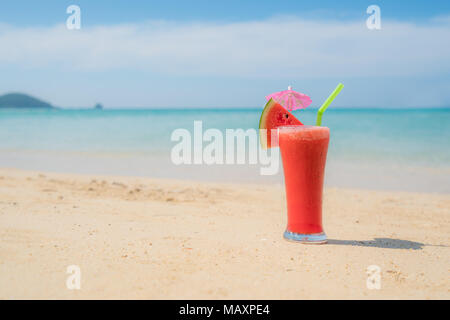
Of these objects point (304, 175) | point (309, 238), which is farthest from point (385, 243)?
point (304, 175)

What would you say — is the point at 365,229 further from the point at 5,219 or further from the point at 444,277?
the point at 5,219

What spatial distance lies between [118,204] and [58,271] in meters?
1.94

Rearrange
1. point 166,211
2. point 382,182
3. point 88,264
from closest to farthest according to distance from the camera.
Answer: point 88,264
point 166,211
point 382,182

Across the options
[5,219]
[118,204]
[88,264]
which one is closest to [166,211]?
[118,204]

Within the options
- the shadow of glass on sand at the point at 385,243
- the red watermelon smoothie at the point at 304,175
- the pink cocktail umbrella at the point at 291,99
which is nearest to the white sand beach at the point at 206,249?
the shadow of glass on sand at the point at 385,243

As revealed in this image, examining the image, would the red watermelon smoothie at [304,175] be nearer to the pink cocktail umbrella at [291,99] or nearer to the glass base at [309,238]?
the glass base at [309,238]

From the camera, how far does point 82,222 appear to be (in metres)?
3.32

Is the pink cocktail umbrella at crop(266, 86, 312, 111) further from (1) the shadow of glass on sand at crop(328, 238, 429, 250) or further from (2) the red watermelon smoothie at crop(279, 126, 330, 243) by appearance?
(1) the shadow of glass on sand at crop(328, 238, 429, 250)

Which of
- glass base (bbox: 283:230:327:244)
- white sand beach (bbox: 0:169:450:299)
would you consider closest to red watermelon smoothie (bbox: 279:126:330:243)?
glass base (bbox: 283:230:327:244)

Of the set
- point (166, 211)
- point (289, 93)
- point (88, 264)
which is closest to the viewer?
point (88, 264)

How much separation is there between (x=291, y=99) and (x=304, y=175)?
52 centimetres

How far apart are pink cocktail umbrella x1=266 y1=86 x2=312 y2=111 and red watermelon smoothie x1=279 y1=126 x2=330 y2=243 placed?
0.17 metres

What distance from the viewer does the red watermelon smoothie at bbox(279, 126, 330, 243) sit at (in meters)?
2.81
